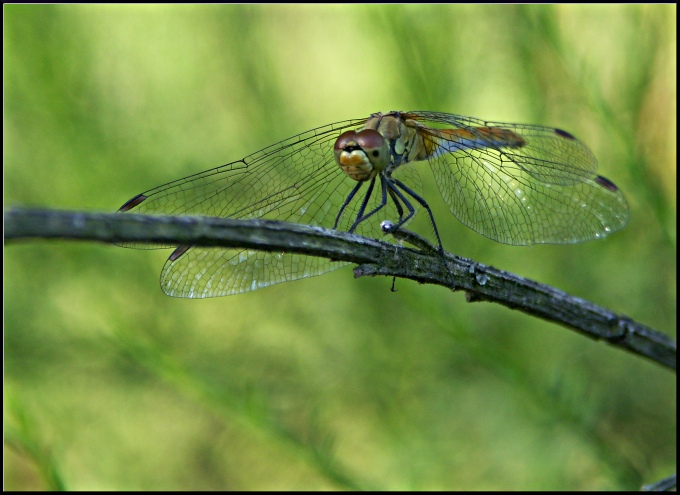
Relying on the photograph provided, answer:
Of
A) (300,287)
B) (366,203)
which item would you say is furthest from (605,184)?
(300,287)

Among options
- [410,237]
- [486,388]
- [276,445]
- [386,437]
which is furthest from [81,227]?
[486,388]

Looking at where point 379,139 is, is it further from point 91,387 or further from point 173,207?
point 91,387

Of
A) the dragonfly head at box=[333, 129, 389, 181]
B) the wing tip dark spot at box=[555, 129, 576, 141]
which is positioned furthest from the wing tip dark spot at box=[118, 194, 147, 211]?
the wing tip dark spot at box=[555, 129, 576, 141]

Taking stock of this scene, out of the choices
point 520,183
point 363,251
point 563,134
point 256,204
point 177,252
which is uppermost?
point 563,134

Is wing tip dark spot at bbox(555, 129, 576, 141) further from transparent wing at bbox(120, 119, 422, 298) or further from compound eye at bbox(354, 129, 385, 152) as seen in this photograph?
compound eye at bbox(354, 129, 385, 152)

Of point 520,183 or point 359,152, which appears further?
point 520,183

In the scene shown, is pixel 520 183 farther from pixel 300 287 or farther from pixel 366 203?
pixel 300 287

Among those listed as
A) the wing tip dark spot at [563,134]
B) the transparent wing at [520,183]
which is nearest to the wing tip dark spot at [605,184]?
the transparent wing at [520,183]
